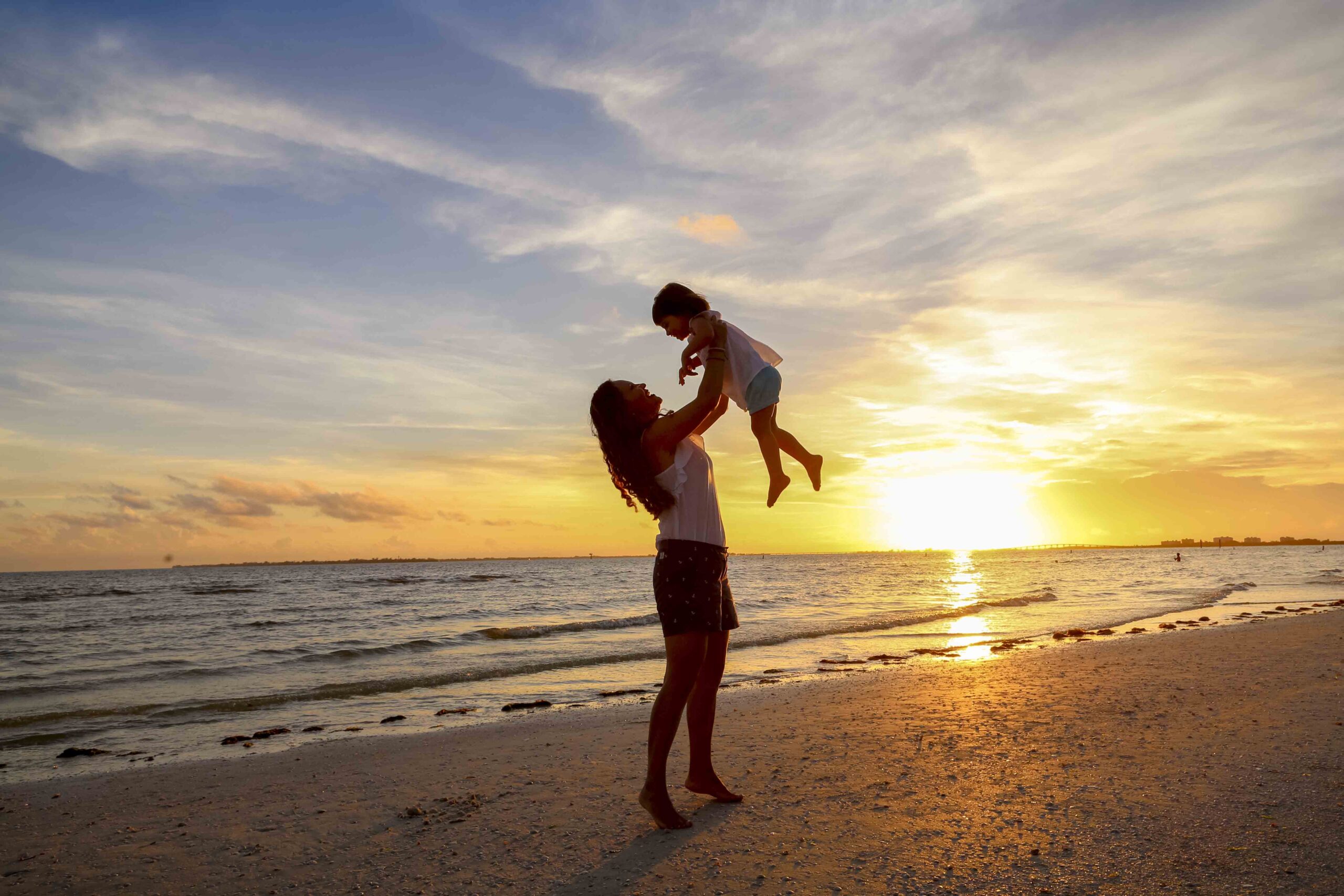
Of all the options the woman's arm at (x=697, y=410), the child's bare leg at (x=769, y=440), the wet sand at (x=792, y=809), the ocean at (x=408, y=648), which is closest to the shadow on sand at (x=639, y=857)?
the wet sand at (x=792, y=809)

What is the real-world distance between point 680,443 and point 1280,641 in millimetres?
11573

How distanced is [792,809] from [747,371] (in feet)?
7.60

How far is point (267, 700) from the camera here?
10594mm

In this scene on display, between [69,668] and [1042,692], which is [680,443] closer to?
[1042,692]

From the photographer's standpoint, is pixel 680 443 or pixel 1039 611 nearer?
pixel 680 443

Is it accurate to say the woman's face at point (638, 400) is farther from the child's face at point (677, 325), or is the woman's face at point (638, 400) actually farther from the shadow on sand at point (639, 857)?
the shadow on sand at point (639, 857)

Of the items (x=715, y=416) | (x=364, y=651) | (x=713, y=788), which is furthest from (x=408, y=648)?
(x=715, y=416)

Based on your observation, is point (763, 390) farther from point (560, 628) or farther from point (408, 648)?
point (560, 628)

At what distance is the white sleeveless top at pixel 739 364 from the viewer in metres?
3.79

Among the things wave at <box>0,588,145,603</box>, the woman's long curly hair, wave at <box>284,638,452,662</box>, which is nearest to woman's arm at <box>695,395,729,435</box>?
the woman's long curly hair

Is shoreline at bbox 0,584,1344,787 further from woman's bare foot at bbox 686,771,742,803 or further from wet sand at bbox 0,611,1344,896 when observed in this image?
woman's bare foot at bbox 686,771,742,803

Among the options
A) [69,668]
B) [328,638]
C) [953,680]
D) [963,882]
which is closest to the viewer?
[963,882]

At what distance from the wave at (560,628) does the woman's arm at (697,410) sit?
1553 cm

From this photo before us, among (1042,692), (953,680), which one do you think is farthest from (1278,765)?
(953,680)
